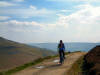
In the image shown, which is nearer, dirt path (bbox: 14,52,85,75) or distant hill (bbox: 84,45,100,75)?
distant hill (bbox: 84,45,100,75)

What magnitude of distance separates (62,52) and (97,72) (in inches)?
Result: 320

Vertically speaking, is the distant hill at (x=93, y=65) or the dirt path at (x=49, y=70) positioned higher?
the distant hill at (x=93, y=65)

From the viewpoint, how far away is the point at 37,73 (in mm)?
16969

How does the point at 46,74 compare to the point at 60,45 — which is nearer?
the point at 46,74

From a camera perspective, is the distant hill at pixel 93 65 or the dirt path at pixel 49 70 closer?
the distant hill at pixel 93 65

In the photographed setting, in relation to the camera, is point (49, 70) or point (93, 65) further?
point (49, 70)

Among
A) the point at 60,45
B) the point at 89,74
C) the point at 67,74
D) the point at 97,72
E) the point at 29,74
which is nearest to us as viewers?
the point at 97,72

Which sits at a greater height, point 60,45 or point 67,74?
point 60,45

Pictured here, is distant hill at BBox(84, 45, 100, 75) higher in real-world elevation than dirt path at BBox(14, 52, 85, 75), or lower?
higher

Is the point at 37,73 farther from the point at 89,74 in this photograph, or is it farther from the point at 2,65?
the point at 2,65

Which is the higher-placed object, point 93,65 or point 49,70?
point 93,65

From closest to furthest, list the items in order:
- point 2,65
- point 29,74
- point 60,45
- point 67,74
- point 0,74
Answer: point 67,74 → point 29,74 → point 0,74 → point 60,45 → point 2,65

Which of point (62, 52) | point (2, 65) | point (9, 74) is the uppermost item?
point (62, 52)

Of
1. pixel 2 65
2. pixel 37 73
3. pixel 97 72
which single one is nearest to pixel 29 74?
pixel 37 73
